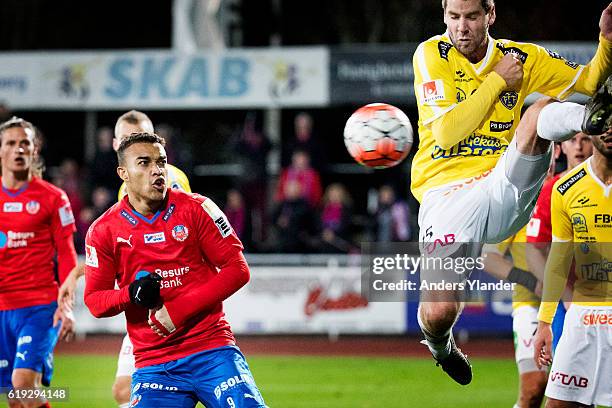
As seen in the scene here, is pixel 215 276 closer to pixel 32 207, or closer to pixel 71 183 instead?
pixel 32 207

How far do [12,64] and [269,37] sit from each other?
4706 mm

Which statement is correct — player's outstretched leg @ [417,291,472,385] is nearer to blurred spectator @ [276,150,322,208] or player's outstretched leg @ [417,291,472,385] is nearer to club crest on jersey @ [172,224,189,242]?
club crest on jersey @ [172,224,189,242]

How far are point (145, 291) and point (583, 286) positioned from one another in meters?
2.70

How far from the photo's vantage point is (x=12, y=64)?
17.1m

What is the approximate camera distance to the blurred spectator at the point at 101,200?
1518 cm

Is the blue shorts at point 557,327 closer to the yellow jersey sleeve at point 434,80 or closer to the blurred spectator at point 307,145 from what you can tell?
the yellow jersey sleeve at point 434,80

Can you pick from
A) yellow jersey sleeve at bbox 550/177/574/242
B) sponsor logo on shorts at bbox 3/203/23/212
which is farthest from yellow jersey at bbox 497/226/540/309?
sponsor logo on shorts at bbox 3/203/23/212

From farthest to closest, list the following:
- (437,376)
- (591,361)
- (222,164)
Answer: (222,164), (437,376), (591,361)

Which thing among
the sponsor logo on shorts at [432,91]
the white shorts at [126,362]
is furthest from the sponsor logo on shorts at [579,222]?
the white shorts at [126,362]

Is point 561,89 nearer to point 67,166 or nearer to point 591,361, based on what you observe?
point 591,361

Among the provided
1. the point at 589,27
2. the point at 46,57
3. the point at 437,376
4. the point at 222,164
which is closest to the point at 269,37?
the point at 222,164

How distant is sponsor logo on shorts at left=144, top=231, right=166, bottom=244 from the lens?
19.2 ft

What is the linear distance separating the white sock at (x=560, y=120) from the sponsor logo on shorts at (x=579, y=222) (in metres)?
0.94

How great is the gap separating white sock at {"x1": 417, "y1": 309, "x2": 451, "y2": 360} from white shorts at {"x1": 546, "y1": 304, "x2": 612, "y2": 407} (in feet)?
2.16
